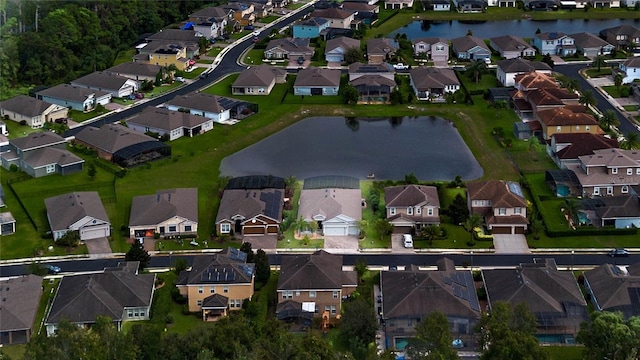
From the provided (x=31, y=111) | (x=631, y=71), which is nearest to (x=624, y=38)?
(x=631, y=71)

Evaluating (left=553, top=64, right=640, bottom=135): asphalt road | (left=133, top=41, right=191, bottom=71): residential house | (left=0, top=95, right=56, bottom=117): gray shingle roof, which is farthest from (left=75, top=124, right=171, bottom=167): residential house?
(left=553, top=64, right=640, bottom=135): asphalt road

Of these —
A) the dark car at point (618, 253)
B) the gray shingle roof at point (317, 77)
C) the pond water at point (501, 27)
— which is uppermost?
the gray shingle roof at point (317, 77)

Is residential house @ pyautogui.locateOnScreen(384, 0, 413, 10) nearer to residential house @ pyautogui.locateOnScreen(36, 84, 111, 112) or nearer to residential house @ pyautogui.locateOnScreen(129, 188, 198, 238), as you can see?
residential house @ pyautogui.locateOnScreen(36, 84, 111, 112)

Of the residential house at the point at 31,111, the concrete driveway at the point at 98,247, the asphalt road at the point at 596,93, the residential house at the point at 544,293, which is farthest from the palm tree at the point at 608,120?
the residential house at the point at 31,111

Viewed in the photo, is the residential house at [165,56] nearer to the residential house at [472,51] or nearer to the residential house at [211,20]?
the residential house at [211,20]

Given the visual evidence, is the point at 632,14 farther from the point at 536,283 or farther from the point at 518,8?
the point at 536,283

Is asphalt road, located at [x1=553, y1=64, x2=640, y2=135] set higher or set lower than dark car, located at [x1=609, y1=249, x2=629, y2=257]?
lower
